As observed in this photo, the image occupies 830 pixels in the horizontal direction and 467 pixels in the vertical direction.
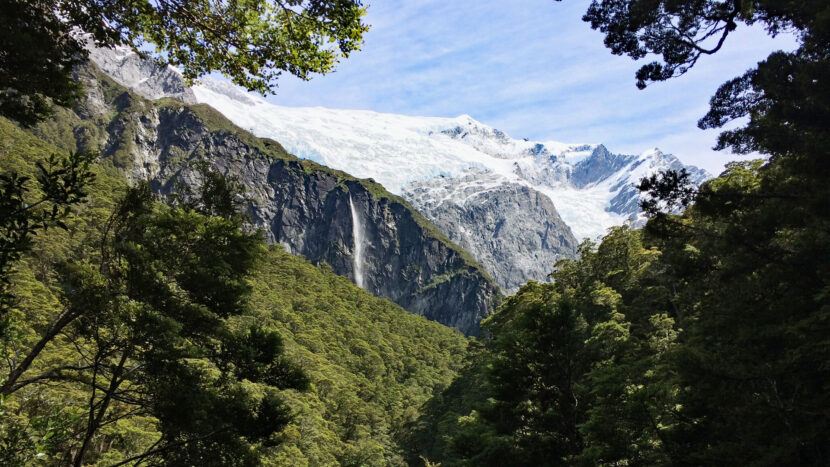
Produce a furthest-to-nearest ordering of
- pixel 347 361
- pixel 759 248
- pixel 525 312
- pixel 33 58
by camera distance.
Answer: pixel 347 361
pixel 525 312
pixel 759 248
pixel 33 58

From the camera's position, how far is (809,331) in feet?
29.2

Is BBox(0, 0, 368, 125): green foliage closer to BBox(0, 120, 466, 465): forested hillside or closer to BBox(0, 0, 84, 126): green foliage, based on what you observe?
BBox(0, 0, 84, 126): green foliage

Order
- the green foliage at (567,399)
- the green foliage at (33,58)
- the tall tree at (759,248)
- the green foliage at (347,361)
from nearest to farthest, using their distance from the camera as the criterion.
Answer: the green foliage at (33,58) → the tall tree at (759,248) → the green foliage at (567,399) → the green foliage at (347,361)

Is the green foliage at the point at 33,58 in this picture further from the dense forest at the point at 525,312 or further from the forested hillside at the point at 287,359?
the forested hillside at the point at 287,359

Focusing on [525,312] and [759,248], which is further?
[525,312]

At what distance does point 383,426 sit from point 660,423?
152 feet

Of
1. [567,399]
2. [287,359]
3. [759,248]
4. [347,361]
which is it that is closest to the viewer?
[759,248]

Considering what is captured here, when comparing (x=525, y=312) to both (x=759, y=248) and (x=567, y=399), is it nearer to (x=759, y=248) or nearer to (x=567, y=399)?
(x=567, y=399)

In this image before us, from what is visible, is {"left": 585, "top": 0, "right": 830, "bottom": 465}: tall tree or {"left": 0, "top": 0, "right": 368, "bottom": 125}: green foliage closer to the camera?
{"left": 0, "top": 0, "right": 368, "bottom": 125}: green foliage

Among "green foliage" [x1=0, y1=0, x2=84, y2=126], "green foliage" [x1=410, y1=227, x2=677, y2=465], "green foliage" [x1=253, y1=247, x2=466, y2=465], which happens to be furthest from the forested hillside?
"green foliage" [x1=410, y1=227, x2=677, y2=465]

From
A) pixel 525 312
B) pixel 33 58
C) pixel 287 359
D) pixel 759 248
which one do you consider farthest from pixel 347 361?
pixel 33 58

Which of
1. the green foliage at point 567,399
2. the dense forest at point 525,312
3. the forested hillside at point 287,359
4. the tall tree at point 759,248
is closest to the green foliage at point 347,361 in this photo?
the forested hillside at point 287,359

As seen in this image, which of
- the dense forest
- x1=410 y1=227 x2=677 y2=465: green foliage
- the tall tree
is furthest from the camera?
x1=410 y1=227 x2=677 y2=465: green foliage

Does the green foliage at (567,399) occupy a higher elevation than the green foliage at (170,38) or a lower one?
lower
